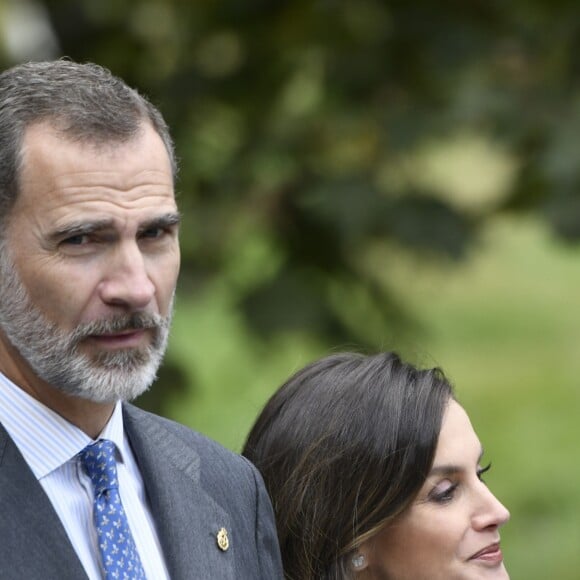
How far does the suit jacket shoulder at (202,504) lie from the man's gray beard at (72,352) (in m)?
0.28

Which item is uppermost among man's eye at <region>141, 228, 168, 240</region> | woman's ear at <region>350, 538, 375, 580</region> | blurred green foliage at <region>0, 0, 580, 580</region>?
blurred green foliage at <region>0, 0, 580, 580</region>

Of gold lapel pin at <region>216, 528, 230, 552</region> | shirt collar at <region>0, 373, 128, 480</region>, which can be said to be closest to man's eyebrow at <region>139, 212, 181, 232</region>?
shirt collar at <region>0, 373, 128, 480</region>

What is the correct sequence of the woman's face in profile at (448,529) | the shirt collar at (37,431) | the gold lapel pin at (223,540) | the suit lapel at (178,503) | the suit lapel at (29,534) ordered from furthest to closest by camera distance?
the woman's face in profile at (448,529) < the gold lapel pin at (223,540) < the suit lapel at (178,503) < the shirt collar at (37,431) < the suit lapel at (29,534)

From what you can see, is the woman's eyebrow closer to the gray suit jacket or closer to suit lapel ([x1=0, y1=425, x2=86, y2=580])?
the gray suit jacket

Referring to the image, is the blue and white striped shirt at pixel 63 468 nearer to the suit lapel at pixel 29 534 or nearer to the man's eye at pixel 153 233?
the suit lapel at pixel 29 534

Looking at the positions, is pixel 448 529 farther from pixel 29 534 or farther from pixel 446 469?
pixel 29 534

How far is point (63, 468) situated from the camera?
3.32 meters

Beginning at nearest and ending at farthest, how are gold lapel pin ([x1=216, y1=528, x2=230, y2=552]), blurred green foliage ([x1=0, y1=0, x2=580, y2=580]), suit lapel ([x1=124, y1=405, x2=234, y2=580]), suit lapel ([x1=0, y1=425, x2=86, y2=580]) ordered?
suit lapel ([x1=0, y1=425, x2=86, y2=580]), suit lapel ([x1=124, y1=405, x2=234, y2=580]), gold lapel pin ([x1=216, y1=528, x2=230, y2=552]), blurred green foliage ([x1=0, y1=0, x2=580, y2=580])

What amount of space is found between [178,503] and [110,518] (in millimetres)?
244

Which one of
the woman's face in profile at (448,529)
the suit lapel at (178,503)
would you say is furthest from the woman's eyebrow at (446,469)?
the suit lapel at (178,503)

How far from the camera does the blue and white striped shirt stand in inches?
128

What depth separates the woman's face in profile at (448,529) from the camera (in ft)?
13.2

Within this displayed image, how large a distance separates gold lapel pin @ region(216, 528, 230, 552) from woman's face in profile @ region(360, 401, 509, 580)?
65cm

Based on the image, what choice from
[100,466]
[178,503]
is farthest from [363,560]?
[100,466]
